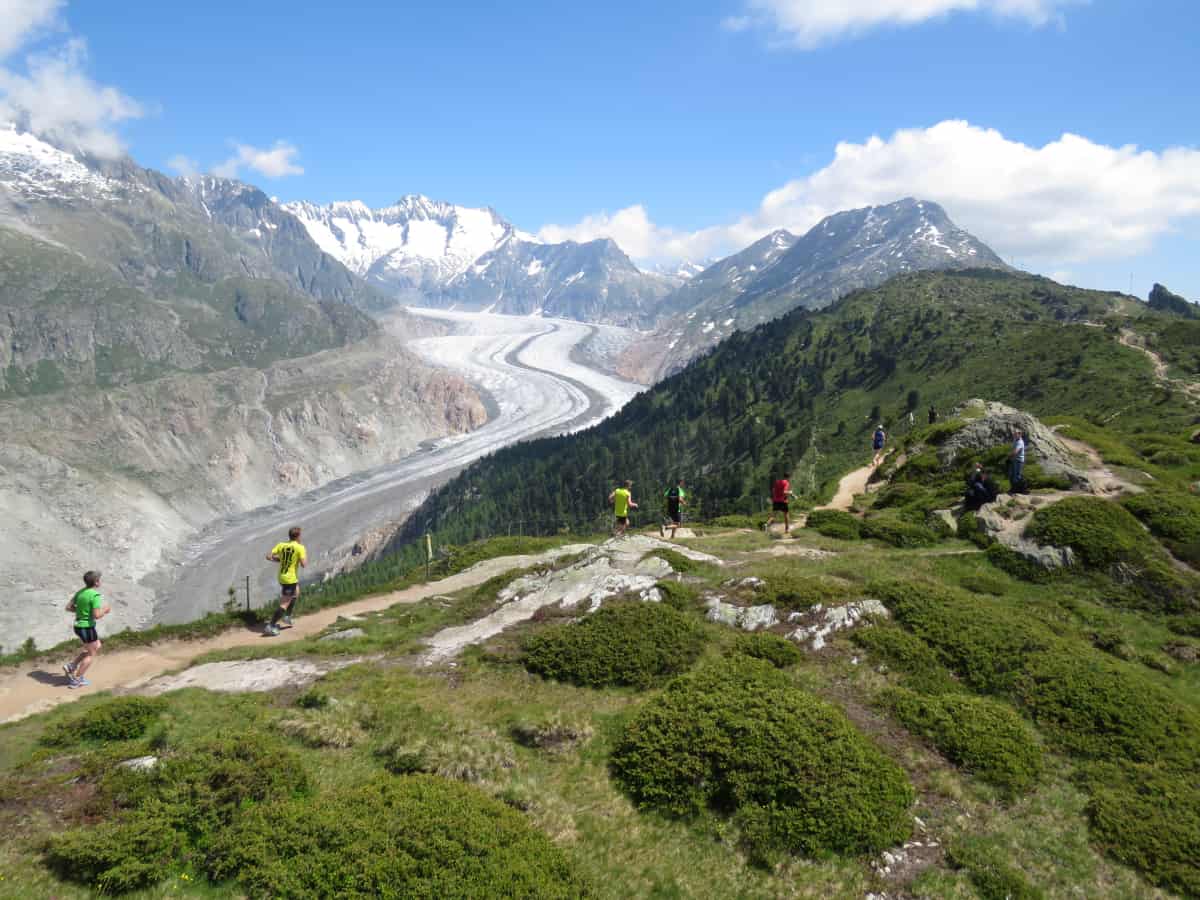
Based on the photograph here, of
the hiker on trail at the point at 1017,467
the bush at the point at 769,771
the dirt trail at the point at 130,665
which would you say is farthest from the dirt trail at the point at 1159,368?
the dirt trail at the point at 130,665

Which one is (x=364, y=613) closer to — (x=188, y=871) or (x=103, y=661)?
(x=103, y=661)

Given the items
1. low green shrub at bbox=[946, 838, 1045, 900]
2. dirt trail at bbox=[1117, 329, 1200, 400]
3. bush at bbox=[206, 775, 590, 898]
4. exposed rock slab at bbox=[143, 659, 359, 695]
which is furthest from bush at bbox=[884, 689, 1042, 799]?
dirt trail at bbox=[1117, 329, 1200, 400]

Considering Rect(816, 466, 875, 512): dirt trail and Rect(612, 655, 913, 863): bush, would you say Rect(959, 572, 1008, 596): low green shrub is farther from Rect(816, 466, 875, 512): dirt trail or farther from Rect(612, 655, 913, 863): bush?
Rect(816, 466, 875, 512): dirt trail

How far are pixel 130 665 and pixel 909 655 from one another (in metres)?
25.9

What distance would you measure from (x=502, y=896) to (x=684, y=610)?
1393cm

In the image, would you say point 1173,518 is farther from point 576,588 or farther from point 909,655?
point 576,588

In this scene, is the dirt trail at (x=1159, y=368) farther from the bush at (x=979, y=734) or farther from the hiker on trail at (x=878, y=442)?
the bush at (x=979, y=734)

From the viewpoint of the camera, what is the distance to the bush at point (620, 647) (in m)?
19.5

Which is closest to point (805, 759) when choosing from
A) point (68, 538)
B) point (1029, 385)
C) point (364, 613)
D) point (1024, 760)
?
point (1024, 760)

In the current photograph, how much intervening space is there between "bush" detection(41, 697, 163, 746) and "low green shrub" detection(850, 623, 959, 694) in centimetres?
1995

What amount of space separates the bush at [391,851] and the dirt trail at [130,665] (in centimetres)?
1138

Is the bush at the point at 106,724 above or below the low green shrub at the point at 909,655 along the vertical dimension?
above

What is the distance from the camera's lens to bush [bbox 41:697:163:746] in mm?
15562

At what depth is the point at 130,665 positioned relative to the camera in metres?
22.6
